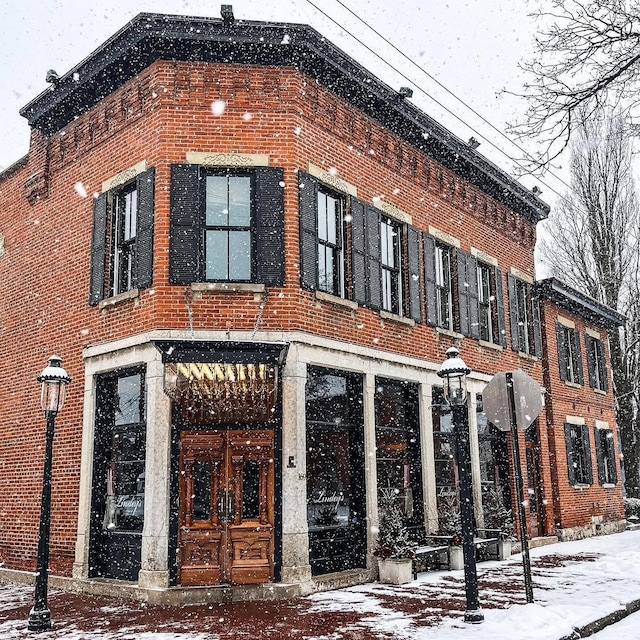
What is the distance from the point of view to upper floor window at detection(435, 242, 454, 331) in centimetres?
1485

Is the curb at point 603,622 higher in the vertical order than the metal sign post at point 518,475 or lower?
lower

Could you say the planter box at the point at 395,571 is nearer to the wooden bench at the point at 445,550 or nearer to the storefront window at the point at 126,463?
the wooden bench at the point at 445,550

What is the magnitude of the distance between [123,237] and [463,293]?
24.5 feet

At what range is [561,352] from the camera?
19.8 meters

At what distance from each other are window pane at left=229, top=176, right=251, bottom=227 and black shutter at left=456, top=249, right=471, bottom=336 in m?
5.98

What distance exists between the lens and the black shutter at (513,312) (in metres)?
17.2

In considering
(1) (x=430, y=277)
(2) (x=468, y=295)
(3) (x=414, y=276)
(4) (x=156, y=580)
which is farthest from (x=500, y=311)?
(4) (x=156, y=580)

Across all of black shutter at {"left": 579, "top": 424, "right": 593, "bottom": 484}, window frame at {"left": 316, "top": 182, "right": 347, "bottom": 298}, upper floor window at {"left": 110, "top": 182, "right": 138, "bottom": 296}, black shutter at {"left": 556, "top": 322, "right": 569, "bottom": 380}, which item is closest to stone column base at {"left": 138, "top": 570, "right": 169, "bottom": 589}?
upper floor window at {"left": 110, "top": 182, "right": 138, "bottom": 296}

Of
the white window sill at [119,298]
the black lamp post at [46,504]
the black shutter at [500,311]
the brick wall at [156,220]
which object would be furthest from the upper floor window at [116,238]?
the black shutter at [500,311]

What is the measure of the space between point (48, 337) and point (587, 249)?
20.9 m

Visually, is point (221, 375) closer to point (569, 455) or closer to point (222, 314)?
point (222, 314)

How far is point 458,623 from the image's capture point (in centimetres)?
797

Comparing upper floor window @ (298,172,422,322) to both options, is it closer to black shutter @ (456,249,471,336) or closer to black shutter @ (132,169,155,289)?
black shutter @ (456,249,471,336)

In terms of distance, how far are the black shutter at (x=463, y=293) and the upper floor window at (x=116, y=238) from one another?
7.22m
